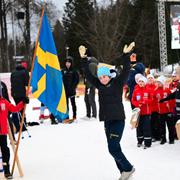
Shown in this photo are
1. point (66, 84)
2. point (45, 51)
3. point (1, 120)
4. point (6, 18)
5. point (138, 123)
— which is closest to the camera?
point (1, 120)

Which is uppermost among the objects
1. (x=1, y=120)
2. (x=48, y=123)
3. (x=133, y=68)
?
(x=133, y=68)

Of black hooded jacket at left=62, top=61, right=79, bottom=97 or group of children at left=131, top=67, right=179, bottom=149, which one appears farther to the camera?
black hooded jacket at left=62, top=61, right=79, bottom=97

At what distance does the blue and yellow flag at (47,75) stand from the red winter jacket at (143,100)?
1615 millimetres

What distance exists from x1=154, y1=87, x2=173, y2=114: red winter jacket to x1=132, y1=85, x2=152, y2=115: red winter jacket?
24 cm

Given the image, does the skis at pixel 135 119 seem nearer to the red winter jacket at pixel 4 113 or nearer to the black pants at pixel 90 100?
the red winter jacket at pixel 4 113

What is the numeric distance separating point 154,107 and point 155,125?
1.41 ft

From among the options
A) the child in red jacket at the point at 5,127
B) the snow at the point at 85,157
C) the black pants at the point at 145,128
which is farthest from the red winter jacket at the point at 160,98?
the child in red jacket at the point at 5,127

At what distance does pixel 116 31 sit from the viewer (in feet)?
148

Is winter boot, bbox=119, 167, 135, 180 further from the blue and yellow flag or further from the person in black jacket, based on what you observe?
the blue and yellow flag

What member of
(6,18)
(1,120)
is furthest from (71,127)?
(6,18)

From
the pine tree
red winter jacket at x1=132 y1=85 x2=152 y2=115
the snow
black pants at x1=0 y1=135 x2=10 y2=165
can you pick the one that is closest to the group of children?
red winter jacket at x1=132 y1=85 x2=152 y2=115

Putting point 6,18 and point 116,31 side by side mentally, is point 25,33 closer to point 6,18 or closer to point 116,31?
point 6,18

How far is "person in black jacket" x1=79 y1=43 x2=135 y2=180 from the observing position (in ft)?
19.3

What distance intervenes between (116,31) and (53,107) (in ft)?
127
